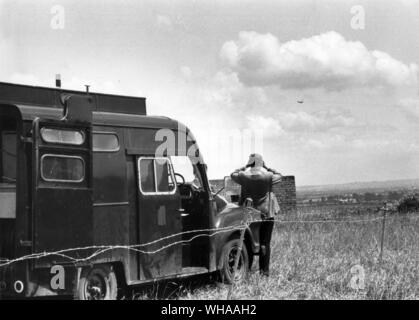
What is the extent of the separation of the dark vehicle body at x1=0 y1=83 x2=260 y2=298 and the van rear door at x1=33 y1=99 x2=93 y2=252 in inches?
0.5

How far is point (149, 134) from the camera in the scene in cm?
876

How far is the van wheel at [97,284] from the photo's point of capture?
7626 millimetres

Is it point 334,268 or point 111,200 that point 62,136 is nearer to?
point 111,200

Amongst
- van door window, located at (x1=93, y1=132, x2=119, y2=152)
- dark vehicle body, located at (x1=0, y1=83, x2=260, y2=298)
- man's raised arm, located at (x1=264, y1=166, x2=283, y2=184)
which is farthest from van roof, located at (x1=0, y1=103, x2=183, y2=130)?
man's raised arm, located at (x1=264, y1=166, x2=283, y2=184)

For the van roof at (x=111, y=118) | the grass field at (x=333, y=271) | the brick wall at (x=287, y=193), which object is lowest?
the grass field at (x=333, y=271)

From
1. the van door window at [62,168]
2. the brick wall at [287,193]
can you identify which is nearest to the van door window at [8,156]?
the van door window at [62,168]

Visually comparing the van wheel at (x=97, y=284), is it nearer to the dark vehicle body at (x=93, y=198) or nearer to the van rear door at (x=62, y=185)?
the dark vehicle body at (x=93, y=198)

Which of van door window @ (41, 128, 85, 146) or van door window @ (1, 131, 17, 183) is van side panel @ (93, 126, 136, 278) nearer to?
van door window @ (41, 128, 85, 146)

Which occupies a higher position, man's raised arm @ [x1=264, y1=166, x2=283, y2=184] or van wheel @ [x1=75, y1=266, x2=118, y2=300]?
man's raised arm @ [x1=264, y1=166, x2=283, y2=184]

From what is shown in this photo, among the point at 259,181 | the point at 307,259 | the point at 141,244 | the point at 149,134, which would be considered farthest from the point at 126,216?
the point at 307,259

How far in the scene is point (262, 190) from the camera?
10477 millimetres

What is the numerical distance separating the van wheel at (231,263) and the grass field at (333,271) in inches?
6.9

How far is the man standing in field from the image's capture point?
1037 centimetres

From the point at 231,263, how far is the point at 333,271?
184 centimetres
